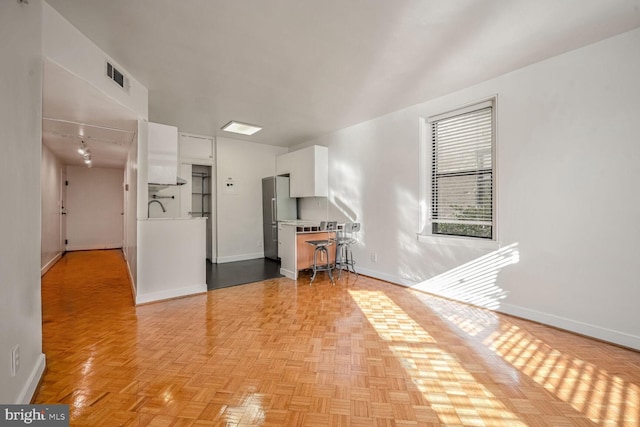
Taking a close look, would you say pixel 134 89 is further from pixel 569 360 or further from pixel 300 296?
pixel 569 360

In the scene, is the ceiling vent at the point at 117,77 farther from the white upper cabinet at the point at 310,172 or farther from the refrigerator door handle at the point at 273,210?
the refrigerator door handle at the point at 273,210

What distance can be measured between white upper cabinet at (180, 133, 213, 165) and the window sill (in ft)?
16.0

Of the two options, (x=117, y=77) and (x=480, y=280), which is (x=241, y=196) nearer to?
(x=117, y=77)

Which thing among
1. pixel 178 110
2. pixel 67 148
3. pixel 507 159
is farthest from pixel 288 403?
pixel 67 148

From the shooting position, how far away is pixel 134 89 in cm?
330

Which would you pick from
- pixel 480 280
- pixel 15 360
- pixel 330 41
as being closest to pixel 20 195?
pixel 15 360

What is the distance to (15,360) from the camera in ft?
4.97

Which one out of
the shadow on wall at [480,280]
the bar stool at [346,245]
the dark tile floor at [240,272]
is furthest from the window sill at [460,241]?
the dark tile floor at [240,272]

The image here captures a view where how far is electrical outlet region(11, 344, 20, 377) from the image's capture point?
4.86ft

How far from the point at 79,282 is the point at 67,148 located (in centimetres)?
284

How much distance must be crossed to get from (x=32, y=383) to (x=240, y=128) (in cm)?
468

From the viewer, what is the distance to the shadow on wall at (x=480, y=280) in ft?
10.4

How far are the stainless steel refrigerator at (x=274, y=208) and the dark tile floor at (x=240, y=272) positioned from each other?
439 mm

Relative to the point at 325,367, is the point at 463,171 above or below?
above
